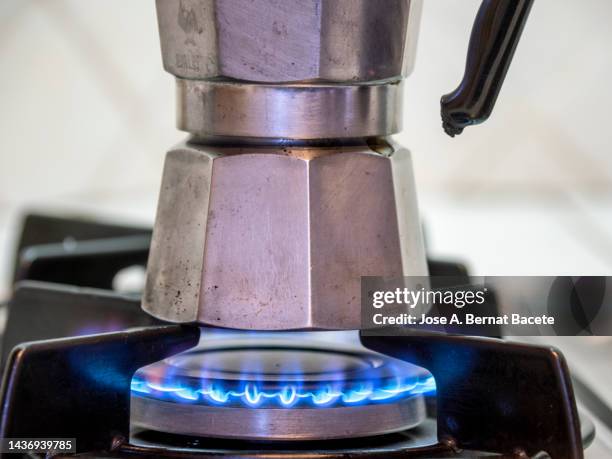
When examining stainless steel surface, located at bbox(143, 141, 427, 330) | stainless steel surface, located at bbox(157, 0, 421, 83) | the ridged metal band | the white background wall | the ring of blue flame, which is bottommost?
the ring of blue flame

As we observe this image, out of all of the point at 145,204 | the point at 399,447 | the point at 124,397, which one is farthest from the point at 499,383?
the point at 145,204

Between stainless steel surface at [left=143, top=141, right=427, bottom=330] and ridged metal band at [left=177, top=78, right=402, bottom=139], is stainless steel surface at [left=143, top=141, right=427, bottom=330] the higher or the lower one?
the lower one

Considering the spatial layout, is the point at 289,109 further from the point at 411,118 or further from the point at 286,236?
the point at 411,118

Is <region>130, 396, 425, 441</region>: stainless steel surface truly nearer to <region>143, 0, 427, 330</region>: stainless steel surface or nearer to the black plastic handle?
<region>143, 0, 427, 330</region>: stainless steel surface

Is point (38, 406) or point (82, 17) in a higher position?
point (82, 17)

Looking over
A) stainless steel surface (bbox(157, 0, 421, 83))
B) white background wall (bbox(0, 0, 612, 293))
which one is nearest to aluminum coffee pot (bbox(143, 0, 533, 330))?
stainless steel surface (bbox(157, 0, 421, 83))

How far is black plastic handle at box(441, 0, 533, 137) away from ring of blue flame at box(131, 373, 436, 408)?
0.13 metres

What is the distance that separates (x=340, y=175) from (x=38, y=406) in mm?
177

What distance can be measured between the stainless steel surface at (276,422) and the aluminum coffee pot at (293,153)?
0.04 m

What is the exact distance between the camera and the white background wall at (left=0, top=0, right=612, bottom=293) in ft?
4.55

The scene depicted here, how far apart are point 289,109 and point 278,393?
0.14 m

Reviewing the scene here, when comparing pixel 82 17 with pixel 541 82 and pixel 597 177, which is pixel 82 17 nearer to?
pixel 541 82

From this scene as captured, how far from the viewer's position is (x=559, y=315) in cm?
51

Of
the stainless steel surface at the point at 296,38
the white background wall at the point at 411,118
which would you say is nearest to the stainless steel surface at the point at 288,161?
the stainless steel surface at the point at 296,38
